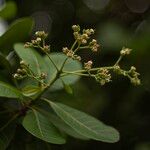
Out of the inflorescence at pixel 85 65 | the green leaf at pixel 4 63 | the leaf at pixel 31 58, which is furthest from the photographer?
the leaf at pixel 31 58

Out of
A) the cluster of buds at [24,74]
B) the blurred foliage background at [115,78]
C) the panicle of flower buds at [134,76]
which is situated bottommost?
the blurred foliage background at [115,78]

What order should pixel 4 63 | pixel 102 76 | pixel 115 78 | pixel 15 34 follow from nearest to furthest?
pixel 102 76
pixel 4 63
pixel 15 34
pixel 115 78

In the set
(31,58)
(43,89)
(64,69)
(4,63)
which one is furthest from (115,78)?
(43,89)

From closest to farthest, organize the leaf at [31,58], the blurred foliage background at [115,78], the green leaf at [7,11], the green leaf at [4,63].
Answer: the green leaf at [4,63] < the leaf at [31,58] < the green leaf at [7,11] < the blurred foliage background at [115,78]

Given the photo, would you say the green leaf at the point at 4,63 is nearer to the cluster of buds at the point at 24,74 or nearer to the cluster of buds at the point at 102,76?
the cluster of buds at the point at 24,74

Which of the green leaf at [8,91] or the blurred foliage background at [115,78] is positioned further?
the blurred foliage background at [115,78]

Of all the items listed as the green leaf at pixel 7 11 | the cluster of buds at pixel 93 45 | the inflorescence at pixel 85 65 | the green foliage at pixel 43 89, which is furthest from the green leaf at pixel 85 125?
the green leaf at pixel 7 11

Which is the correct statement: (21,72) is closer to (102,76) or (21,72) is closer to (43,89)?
(43,89)

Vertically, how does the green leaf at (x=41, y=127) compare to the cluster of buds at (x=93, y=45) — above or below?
below
